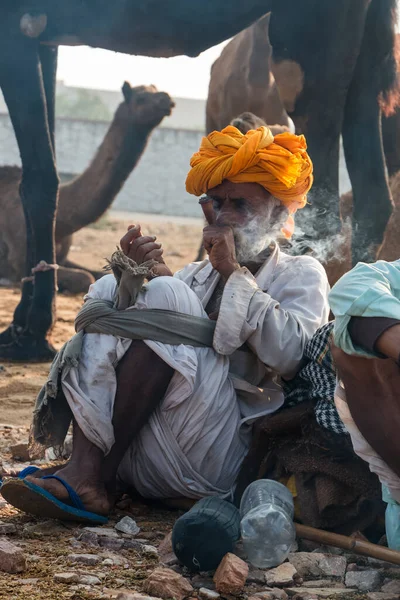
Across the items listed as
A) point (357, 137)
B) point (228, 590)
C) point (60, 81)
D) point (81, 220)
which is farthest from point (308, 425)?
point (60, 81)

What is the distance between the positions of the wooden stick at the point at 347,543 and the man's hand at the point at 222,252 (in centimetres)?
89

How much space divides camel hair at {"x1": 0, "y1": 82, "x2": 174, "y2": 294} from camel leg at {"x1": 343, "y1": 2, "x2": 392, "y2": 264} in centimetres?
301

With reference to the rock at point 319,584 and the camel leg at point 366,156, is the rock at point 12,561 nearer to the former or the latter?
the rock at point 319,584

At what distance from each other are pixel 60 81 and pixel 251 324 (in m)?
64.0

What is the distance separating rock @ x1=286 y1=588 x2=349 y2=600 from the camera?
2.70 m

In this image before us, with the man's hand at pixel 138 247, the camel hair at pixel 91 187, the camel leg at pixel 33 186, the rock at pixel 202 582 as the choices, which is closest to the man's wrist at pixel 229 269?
the man's hand at pixel 138 247

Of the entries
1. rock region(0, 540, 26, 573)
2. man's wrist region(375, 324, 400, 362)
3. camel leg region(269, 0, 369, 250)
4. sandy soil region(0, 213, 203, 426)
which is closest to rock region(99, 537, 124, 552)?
rock region(0, 540, 26, 573)

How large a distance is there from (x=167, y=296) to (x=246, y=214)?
0.49 meters

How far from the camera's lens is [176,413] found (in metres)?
3.34

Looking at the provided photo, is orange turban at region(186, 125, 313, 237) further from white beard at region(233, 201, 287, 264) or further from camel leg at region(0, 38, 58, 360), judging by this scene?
camel leg at region(0, 38, 58, 360)

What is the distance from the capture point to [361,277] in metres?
2.65

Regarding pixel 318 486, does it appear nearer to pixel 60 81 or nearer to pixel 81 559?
pixel 81 559

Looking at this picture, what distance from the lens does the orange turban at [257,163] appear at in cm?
354

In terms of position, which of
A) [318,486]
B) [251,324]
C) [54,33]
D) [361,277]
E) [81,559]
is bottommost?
[81,559]
